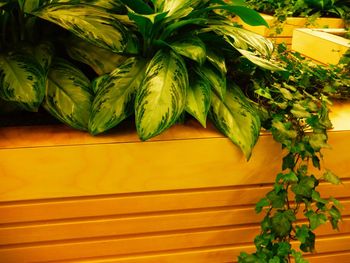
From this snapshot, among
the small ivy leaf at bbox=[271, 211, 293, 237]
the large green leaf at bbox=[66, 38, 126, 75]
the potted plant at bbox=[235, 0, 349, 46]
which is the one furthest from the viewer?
the potted plant at bbox=[235, 0, 349, 46]

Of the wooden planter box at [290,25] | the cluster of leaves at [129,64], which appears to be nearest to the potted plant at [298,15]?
the wooden planter box at [290,25]

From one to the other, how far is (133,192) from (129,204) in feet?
0.13

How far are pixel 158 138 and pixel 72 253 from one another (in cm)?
44

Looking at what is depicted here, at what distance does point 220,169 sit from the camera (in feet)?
4.15

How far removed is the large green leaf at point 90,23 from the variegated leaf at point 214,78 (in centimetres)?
24

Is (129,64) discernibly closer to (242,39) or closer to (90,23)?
(90,23)

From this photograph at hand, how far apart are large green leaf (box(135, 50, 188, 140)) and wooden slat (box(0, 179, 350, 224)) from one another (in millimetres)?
250

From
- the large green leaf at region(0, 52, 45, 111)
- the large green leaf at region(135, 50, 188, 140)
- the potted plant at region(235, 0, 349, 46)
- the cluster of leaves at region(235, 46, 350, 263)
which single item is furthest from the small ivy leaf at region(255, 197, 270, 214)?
the potted plant at region(235, 0, 349, 46)

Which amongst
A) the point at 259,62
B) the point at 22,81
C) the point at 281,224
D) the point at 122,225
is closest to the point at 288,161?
the point at 281,224

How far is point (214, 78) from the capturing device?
1.28 m

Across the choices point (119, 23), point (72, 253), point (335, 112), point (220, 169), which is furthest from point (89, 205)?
point (335, 112)

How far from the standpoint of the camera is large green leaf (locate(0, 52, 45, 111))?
1.12 metres

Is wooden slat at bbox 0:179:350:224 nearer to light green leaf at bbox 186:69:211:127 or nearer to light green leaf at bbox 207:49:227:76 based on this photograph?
light green leaf at bbox 186:69:211:127

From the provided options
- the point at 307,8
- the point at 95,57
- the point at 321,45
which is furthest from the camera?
the point at 307,8
